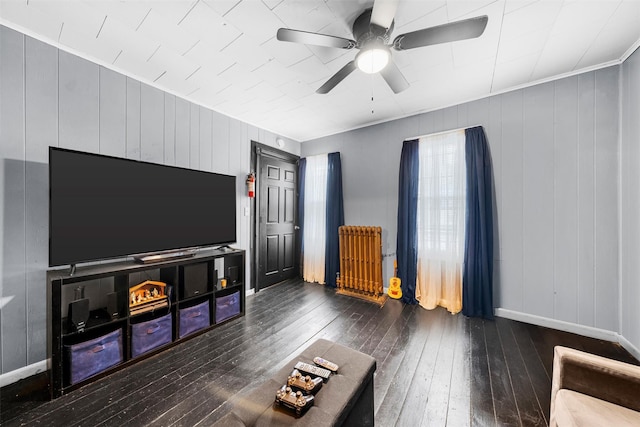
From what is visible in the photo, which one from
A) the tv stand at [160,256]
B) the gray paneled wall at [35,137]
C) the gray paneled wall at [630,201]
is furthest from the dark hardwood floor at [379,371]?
the tv stand at [160,256]

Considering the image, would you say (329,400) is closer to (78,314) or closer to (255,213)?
(78,314)

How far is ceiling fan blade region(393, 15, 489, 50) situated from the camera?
132 cm

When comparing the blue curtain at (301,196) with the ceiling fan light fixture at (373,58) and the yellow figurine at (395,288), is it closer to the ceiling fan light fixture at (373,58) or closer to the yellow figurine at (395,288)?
the yellow figurine at (395,288)

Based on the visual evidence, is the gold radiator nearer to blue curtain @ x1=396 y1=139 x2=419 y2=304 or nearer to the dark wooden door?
blue curtain @ x1=396 y1=139 x2=419 y2=304

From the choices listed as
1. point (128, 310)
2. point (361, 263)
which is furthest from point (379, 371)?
point (128, 310)

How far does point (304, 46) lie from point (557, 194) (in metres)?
2.92

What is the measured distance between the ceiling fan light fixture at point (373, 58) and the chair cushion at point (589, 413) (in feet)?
7.11

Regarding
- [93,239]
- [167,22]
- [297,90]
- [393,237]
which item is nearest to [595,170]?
[393,237]

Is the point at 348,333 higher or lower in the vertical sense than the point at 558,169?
lower

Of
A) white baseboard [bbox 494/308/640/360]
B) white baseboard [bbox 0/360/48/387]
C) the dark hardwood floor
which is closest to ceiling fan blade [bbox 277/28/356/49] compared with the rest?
the dark hardwood floor

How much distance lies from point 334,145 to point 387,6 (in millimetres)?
2739

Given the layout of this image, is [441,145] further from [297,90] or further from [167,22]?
[167,22]

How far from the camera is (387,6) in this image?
1.29 meters

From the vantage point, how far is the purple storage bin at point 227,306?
2.55 metres
